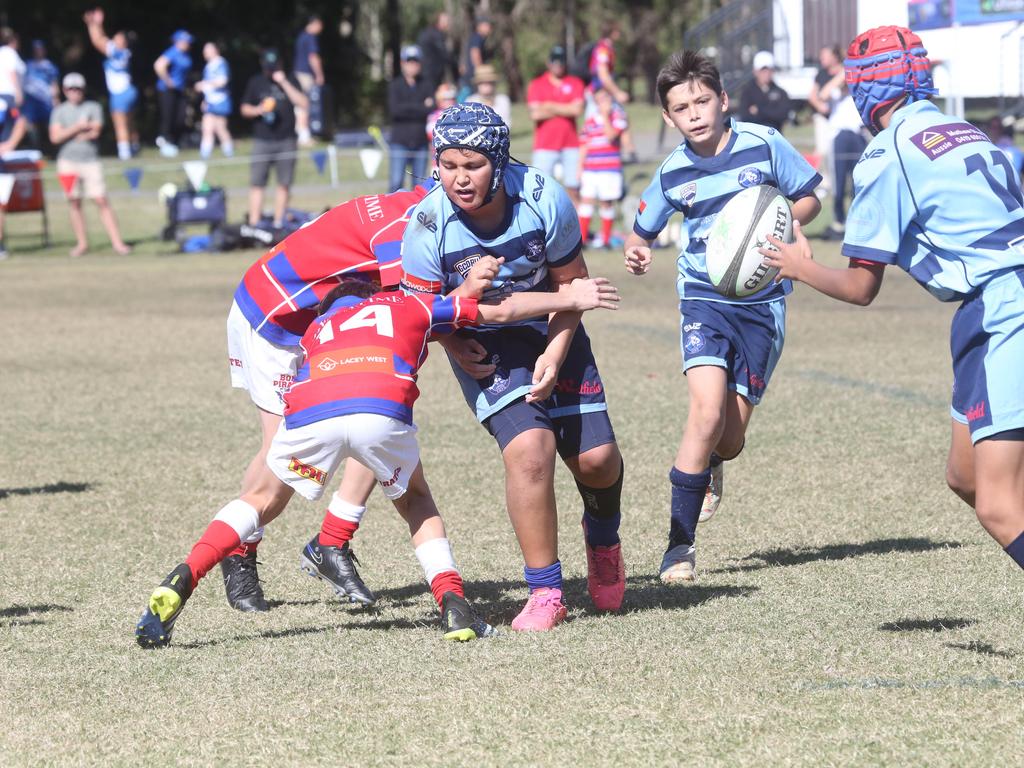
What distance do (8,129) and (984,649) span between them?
2230 cm

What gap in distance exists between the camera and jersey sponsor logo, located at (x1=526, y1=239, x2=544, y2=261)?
524 cm

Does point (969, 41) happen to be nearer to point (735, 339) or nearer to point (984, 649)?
point (735, 339)

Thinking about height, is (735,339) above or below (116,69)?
below

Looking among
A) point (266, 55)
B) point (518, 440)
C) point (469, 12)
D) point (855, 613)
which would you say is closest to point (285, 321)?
point (518, 440)

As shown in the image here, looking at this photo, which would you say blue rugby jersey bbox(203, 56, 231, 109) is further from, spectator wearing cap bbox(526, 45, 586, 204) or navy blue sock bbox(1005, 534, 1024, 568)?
navy blue sock bbox(1005, 534, 1024, 568)

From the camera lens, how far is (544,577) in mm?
5371

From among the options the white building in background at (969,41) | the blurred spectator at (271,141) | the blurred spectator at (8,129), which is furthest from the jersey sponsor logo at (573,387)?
the white building in background at (969,41)

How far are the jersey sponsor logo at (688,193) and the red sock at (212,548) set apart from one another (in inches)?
94.3

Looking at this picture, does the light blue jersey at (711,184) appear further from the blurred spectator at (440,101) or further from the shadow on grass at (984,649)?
the blurred spectator at (440,101)

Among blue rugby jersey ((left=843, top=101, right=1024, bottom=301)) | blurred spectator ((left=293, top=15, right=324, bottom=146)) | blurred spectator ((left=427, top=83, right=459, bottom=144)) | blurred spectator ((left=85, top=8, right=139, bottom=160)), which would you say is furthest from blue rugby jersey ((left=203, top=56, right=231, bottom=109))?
blue rugby jersey ((left=843, top=101, right=1024, bottom=301))

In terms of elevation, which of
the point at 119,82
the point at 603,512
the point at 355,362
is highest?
the point at 119,82

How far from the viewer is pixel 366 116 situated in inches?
1542

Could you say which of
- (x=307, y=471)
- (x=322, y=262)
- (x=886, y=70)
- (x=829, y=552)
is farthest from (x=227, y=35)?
(x=886, y=70)

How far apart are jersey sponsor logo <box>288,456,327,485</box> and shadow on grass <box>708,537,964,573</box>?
6.53 feet
